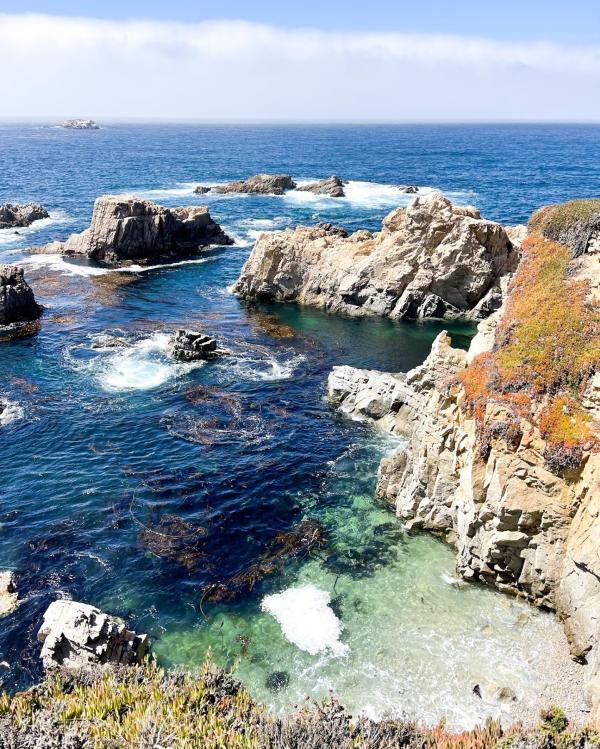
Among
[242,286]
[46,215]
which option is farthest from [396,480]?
[46,215]

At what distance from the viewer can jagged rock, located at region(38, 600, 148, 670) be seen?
18.9 m

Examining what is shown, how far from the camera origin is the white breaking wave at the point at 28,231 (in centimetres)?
8100

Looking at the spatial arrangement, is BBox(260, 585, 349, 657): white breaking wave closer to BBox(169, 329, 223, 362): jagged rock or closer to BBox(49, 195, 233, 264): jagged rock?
BBox(169, 329, 223, 362): jagged rock

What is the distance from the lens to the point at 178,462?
32688mm

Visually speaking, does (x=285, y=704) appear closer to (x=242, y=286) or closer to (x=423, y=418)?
(x=423, y=418)

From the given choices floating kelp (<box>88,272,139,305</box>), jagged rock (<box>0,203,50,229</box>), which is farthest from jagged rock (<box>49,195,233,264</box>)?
jagged rock (<box>0,203,50,229</box>)

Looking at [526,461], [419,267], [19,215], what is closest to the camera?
[526,461]

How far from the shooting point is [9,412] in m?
37.4

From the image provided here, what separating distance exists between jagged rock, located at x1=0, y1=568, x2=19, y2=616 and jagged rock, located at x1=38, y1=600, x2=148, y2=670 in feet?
10.8

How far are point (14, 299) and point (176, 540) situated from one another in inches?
1444

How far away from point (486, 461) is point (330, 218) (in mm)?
79378

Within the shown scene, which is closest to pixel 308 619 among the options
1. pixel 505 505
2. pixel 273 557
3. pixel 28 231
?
pixel 273 557

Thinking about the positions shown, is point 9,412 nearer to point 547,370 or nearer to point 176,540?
point 176,540

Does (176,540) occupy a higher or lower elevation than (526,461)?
lower
